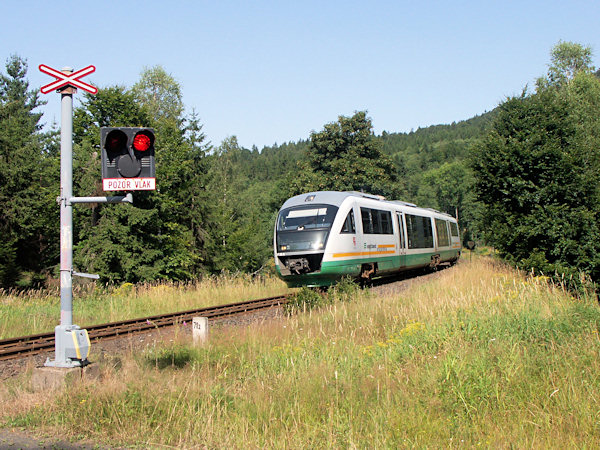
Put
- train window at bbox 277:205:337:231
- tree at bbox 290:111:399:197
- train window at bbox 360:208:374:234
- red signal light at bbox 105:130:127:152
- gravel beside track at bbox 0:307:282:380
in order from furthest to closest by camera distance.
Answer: tree at bbox 290:111:399:197 < train window at bbox 360:208:374:234 < train window at bbox 277:205:337:231 < gravel beside track at bbox 0:307:282:380 < red signal light at bbox 105:130:127:152

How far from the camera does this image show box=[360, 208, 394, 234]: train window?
16.9 m

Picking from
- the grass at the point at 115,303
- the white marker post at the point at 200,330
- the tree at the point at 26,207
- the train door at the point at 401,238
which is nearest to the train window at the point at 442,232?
the train door at the point at 401,238

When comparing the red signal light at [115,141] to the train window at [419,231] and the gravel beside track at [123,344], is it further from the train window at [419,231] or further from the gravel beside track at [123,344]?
the train window at [419,231]

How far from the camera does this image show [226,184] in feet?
178

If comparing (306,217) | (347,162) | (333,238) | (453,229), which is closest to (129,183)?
(333,238)

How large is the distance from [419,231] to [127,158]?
1787 cm

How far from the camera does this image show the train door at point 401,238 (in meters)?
19.8

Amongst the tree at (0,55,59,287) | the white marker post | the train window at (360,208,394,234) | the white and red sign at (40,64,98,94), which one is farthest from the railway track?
the tree at (0,55,59,287)

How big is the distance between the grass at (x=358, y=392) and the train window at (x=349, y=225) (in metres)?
7.48

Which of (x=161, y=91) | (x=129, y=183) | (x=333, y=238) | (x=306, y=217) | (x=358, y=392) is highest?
(x=161, y=91)

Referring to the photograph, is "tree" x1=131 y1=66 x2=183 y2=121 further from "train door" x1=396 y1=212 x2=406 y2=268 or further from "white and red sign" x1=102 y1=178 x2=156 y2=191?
"white and red sign" x1=102 y1=178 x2=156 y2=191

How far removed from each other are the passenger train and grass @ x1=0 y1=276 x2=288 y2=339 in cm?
209

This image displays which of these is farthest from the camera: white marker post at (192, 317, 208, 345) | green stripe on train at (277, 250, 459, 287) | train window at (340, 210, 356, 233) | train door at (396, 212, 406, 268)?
train door at (396, 212, 406, 268)

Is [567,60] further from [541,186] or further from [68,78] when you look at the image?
[68,78]
